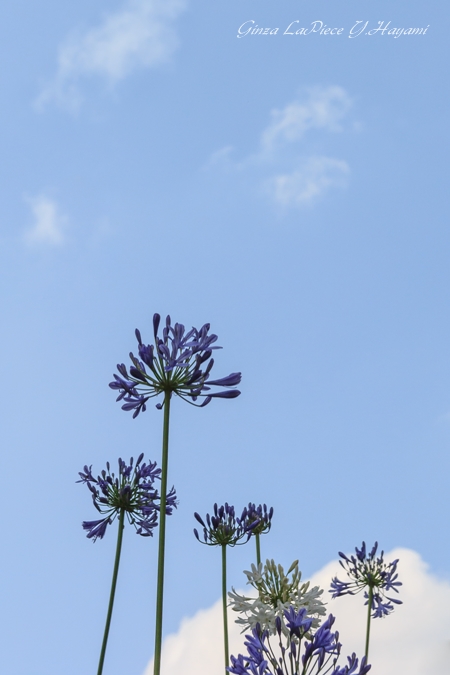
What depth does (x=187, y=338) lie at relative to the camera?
6.31 m

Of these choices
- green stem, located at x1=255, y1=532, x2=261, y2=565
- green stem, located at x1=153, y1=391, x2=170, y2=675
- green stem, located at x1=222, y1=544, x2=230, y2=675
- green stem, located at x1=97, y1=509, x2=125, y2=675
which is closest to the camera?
green stem, located at x1=153, y1=391, x2=170, y2=675

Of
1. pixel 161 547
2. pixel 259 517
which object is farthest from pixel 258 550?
pixel 161 547

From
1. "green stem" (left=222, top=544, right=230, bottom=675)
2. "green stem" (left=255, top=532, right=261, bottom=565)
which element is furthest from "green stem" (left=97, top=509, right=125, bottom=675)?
"green stem" (left=255, top=532, right=261, bottom=565)

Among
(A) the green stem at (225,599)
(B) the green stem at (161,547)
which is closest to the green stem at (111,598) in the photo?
(A) the green stem at (225,599)

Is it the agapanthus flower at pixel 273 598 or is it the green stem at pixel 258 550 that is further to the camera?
the green stem at pixel 258 550

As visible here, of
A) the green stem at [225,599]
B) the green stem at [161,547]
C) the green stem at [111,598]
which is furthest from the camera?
the green stem at [225,599]

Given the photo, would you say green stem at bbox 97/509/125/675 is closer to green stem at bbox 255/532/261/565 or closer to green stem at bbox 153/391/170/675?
green stem at bbox 255/532/261/565

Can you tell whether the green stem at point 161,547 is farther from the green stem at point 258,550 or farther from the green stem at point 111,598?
the green stem at point 258,550

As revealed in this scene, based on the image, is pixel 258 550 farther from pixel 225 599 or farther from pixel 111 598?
pixel 111 598

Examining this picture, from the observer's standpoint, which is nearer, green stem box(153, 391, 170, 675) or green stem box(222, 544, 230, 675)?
green stem box(153, 391, 170, 675)

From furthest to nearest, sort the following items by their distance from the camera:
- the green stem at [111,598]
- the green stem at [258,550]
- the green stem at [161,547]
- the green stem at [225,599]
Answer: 1. the green stem at [258,550]
2. the green stem at [225,599]
3. the green stem at [111,598]
4. the green stem at [161,547]

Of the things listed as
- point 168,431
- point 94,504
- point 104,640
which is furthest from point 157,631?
point 94,504

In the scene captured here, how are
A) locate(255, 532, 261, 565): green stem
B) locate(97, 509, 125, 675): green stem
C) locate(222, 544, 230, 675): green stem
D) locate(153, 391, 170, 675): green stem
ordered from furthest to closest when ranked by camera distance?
1. locate(255, 532, 261, 565): green stem
2. locate(222, 544, 230, 675): green stem
3. locate(97, 509, 125, 675): green stem
4. locate(153, 391, 170, 675): green stem

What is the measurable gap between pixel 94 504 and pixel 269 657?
198 inches
